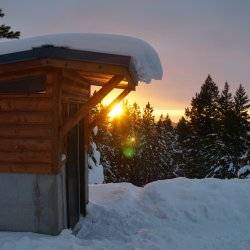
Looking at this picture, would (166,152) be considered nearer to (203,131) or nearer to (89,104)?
(203,131)

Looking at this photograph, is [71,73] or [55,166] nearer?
[55,166]

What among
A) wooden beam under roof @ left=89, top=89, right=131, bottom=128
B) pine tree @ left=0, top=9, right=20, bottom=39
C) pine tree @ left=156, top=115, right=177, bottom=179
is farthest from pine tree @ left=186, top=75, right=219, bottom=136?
wooden beam under roof @ left=89, top=89, right=131, bottom=128

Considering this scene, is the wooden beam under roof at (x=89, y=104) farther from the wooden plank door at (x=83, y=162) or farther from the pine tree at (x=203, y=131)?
the pine tree at (x=203, y=131)

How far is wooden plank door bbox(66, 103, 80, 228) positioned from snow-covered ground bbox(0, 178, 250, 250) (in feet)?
1.13

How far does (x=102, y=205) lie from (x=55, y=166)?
339 centimetres

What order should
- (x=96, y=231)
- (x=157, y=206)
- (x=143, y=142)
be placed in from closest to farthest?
(x=96, y=231)
(x=157, y=206)
(x=143, y=142)

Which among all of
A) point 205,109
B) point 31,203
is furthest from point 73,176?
point 205,109

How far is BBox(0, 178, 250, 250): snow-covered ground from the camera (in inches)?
295

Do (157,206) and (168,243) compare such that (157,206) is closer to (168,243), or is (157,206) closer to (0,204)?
(168,243)

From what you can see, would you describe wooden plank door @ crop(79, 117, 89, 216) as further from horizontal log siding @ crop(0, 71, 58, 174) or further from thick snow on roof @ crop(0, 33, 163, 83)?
thick snow on roof @ crop(0, 33, 163, 83)

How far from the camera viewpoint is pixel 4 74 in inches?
301

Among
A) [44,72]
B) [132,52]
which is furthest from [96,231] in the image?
[132,52]

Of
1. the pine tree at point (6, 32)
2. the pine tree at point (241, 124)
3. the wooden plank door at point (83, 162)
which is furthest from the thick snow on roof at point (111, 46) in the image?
the pine tree at point (241, 124)

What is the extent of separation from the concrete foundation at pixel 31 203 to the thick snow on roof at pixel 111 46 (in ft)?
7.86
